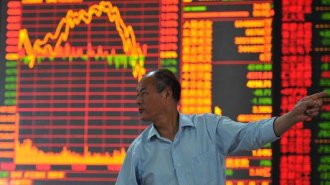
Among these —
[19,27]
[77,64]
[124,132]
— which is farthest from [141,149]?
[19,27]

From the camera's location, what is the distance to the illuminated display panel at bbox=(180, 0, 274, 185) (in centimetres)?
257

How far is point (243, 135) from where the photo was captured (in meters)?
1.65

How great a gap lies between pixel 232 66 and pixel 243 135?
3.30 ft

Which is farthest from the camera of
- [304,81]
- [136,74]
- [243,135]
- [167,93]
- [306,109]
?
[136,74]

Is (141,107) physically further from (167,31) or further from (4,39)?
(4,39)

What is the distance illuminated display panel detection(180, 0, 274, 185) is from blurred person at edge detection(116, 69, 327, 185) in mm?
856

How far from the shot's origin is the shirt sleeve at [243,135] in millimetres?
1582

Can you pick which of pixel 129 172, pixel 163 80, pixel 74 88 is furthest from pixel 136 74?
pixel 129 172

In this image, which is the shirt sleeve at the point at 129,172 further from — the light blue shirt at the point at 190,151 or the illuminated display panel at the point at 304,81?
the illuminated display panel at the point at 304,81

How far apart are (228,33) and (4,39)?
1147 millimetres

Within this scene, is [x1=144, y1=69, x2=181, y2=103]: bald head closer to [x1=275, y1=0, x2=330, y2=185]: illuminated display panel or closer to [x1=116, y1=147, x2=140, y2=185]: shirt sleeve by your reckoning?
[x1=116, y1=147, x2=140, y2=185]: shirt sleeve

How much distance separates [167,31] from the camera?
106 inches

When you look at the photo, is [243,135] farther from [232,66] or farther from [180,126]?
[232,66]

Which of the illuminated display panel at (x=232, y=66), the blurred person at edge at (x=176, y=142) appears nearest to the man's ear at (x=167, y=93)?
the blurred person at edge at (x=176, y=142)
